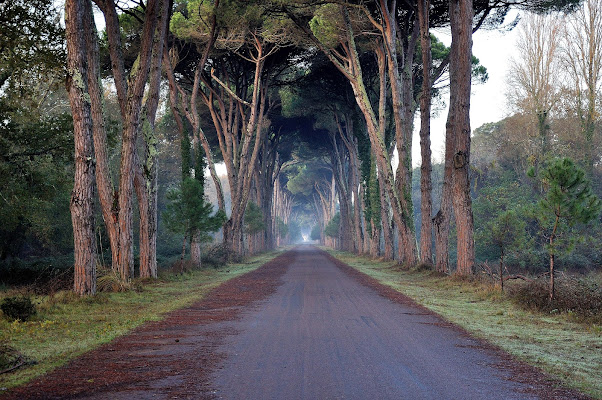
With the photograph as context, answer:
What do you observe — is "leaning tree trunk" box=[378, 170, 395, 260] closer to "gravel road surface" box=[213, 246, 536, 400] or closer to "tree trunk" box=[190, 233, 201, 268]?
"tree trunk" box=[190, 233, 201, 268]

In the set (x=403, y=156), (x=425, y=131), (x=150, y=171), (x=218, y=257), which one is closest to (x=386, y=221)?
(x=403, y=156)

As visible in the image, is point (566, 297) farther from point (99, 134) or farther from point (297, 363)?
point (99, 134)

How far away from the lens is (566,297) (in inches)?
460

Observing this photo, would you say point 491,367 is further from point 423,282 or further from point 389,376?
point 423,282

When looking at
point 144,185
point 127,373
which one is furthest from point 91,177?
point 127,373

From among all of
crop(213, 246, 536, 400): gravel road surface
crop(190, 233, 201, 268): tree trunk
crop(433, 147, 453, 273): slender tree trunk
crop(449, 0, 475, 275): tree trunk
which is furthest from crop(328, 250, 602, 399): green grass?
crop(190, 233, 201, 268): tree trunk

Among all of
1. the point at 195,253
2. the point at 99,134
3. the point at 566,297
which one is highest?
the point at 99,134

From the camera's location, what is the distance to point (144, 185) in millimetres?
19750

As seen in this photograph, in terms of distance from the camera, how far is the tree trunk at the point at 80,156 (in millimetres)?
13312

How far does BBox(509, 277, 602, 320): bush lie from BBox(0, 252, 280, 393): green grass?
764 cm

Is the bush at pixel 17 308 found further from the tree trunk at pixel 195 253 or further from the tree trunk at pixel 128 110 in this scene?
the tree trunk at pixel 195 253

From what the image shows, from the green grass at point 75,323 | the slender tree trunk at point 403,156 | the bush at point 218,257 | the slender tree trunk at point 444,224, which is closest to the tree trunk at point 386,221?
the slender tree trunk at point 403,156

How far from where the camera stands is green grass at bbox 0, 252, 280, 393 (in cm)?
728

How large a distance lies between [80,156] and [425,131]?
14.5 metres
